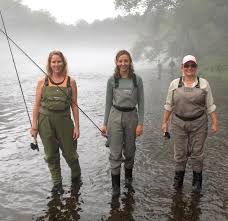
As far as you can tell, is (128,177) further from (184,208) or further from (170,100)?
(170,100)

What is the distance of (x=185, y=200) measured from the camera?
19.8 feet

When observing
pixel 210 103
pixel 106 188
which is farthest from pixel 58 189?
pixel 210 103

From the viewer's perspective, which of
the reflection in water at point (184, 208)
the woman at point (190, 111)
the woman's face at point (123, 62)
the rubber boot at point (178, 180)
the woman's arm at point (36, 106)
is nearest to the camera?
the reflection in water at point (184, 208)

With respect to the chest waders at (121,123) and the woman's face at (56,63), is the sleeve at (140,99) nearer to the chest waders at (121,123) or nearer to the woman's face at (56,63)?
the chest waders at (121,123)

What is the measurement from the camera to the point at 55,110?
6000 mm

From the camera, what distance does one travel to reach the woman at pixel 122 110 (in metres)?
5.98

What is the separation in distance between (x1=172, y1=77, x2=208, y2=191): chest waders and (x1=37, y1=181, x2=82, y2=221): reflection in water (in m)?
1.93

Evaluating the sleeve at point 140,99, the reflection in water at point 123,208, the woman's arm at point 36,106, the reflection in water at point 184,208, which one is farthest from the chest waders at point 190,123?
the woman's arm at point 36,106

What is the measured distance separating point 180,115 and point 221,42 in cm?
3517

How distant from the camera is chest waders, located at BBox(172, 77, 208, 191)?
580 cm

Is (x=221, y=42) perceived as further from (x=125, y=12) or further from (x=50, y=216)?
(x=50, y=216)

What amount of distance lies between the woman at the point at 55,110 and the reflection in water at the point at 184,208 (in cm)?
203

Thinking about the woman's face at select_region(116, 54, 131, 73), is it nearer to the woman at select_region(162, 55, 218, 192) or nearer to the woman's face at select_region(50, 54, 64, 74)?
the woman at select_region(162, 55, 218, 192)

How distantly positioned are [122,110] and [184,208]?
190 centimetres
